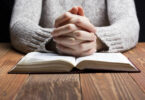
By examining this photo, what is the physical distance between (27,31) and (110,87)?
0.62 meters

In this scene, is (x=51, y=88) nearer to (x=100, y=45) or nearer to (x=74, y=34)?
(x=74, y=34)

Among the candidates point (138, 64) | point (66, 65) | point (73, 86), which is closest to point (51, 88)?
point (73, 86)

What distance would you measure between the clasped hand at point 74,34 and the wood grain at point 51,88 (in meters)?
0.16

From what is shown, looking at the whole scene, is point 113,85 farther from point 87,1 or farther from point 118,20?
point 87,1

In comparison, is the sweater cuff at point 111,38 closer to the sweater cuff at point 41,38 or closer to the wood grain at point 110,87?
the sweater cuff at point 41,38

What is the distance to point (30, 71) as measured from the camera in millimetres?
854

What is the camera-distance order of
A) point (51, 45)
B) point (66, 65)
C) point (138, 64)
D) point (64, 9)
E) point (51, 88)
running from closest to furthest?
point (51, 88)
point (66, 65)
point (138, 64)
point (51, 45)
point (64, 9)

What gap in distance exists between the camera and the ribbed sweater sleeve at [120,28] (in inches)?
45.3

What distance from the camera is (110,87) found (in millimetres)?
699

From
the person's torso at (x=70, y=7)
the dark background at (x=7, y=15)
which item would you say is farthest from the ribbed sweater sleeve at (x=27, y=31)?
the dark background at (x=7, y=15)

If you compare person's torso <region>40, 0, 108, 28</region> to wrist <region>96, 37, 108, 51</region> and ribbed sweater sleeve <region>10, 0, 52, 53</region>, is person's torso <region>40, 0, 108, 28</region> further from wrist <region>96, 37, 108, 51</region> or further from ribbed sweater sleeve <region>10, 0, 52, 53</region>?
wrist <region>96, 37, 108, 51</region>

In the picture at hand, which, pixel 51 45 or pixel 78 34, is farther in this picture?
pixel 51 45

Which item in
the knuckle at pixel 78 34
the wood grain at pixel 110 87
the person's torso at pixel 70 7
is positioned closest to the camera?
the wood grain at pixel 110 87

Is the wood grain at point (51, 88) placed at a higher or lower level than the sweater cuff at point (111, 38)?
higher
